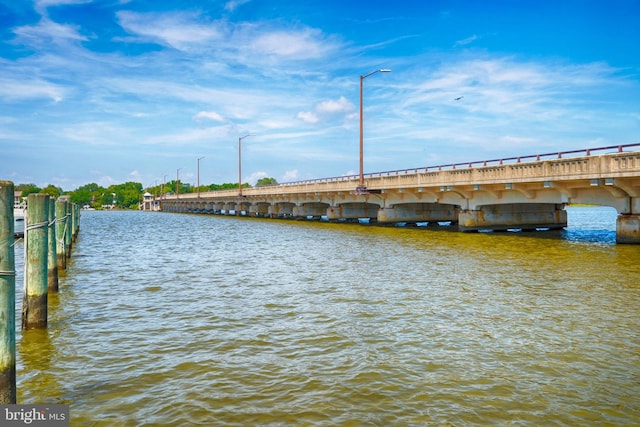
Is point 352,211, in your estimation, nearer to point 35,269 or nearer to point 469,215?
point 469,215

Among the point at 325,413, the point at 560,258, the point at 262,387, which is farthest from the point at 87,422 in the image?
the point at 560,258

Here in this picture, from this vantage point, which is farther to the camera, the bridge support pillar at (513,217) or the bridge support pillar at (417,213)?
the bridge support pillar at (417,213)

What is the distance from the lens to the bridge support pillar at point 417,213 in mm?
49100

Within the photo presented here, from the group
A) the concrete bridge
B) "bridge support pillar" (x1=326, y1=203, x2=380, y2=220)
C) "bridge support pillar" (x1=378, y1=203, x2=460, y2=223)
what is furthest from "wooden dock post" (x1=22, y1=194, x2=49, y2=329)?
"bridge support pillar" (x1=326, y1=203, x2=380, y2=220)

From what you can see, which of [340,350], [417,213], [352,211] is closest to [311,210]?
[352,211]

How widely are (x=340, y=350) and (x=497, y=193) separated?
2975cm

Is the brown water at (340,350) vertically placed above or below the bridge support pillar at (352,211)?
below

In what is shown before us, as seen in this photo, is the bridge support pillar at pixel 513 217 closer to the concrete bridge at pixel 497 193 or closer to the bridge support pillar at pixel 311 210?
the concrete bridge at pixel 497 193

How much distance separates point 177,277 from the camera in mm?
16234

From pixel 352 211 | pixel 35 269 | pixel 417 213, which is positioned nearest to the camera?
pixel 35 269

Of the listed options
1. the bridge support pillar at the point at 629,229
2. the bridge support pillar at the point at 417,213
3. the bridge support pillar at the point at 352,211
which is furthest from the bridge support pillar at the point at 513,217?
the bridge support pillar at the point at 352,211

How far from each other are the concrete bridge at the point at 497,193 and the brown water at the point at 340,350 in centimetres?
1115

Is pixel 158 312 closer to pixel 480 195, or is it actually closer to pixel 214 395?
pixel 214 395

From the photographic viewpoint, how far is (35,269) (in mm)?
9633
